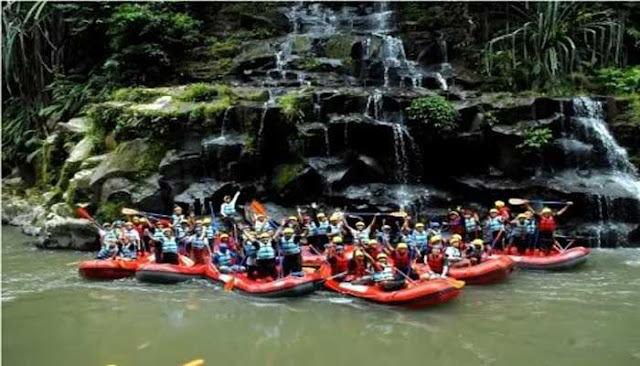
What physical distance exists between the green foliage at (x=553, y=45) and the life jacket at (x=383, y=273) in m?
8.61

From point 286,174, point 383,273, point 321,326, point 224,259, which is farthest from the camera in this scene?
point 286,174

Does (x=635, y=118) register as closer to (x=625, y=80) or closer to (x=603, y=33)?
(x=625, y=80)

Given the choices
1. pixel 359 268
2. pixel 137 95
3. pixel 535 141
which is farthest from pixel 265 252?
pixel 137 95

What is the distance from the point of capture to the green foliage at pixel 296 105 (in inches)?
545

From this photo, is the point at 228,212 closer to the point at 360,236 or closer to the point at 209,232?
the point at 209,232

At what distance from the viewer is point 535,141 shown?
43.4 ft

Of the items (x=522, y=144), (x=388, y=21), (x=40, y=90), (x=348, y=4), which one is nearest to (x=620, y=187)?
(x=522, y=144)

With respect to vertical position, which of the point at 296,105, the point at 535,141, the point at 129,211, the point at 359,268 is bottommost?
the point at 359,268

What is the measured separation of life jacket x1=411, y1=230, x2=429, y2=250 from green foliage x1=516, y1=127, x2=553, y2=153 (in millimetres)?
4166

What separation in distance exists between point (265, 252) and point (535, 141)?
6.44 meters

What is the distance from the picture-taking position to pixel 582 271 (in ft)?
34.2

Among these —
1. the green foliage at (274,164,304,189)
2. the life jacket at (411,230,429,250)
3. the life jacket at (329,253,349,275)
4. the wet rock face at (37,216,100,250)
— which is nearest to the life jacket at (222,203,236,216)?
the green foliage at (274,164,304,189)

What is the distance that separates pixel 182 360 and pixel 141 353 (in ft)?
1.86

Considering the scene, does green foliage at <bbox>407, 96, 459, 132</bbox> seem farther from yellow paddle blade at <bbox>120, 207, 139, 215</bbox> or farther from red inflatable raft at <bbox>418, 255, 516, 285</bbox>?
yellow paddle blade at <bbox>120, 207, 139, 215</bbox>
